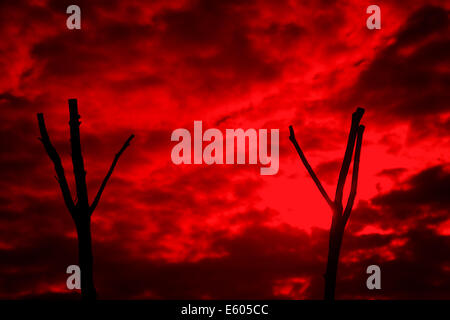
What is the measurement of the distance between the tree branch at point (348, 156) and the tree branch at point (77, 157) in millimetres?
5349

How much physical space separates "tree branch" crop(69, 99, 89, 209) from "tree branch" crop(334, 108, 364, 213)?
211 inches

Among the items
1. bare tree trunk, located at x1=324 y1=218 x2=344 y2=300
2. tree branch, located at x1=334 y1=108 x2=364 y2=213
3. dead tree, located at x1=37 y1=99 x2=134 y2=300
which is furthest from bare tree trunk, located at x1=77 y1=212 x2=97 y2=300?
tree branch, located at x1=334 y1=108 x2=364 y2=213

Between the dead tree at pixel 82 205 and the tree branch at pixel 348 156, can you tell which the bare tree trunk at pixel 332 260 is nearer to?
the tree branch at pixel 348 156

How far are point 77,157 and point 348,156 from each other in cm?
575

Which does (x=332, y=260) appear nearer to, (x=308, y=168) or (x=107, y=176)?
(x=308, y=168)

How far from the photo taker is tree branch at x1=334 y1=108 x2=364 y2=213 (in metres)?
16.5

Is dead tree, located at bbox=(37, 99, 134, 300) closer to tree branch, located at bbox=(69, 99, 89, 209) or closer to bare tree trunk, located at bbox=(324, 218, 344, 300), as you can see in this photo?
tree branch, located at bbox=(69, 99, 89, 209)

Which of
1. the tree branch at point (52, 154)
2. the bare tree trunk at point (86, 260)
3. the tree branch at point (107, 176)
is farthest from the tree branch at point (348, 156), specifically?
the tree branch at point (52, 154)

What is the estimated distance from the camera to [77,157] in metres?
16.1

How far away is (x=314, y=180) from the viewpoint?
16547mm

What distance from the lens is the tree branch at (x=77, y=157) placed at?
52.7 feet
